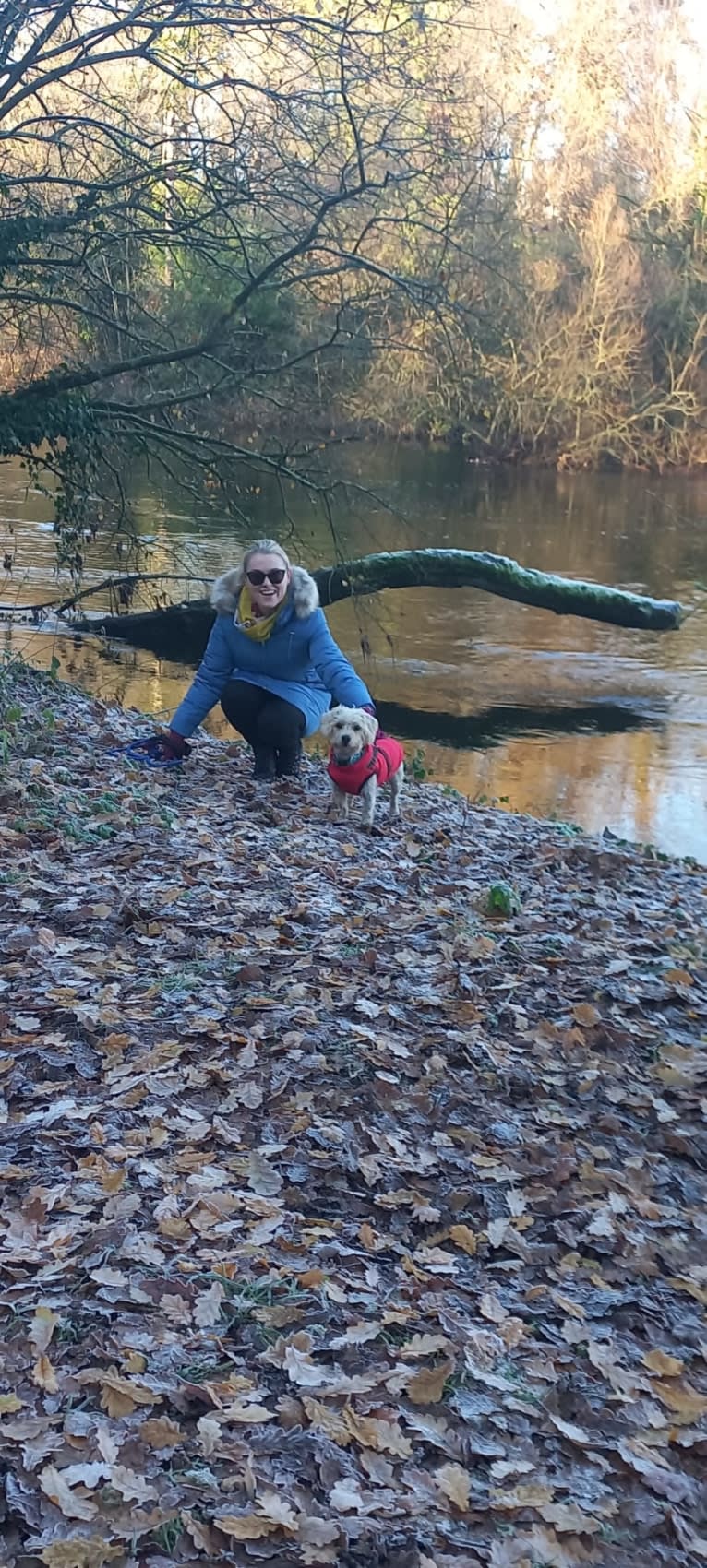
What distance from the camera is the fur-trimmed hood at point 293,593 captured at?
24.5ft

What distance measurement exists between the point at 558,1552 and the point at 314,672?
575 centimetres

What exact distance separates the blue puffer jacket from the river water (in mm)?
3364

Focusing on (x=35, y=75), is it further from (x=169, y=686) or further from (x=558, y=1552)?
(x=558, y=1552)

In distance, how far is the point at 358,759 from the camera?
7.33 m

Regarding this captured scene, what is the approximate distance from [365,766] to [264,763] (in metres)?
1.06

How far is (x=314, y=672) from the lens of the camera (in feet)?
26.2

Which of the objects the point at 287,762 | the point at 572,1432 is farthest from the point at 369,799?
the point at 572,1432

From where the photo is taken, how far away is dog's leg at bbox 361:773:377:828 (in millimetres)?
7527

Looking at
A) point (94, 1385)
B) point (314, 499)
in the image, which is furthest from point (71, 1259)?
point (314, 499)

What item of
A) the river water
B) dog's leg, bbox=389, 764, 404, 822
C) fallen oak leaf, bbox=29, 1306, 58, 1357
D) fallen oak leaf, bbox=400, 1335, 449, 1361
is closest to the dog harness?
dog's leg, bbox=389, 764, 404, 822

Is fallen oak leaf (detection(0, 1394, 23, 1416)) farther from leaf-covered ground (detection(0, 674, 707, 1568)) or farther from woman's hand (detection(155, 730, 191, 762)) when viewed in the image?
woman's hand (detection(155, 730, 191, 762))

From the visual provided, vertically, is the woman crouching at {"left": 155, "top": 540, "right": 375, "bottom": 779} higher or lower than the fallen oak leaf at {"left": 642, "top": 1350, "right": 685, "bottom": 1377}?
higher

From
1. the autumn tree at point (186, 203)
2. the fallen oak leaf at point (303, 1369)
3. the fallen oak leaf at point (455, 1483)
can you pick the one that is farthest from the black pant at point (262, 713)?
the fallen oak leaf at point (455, 1483)

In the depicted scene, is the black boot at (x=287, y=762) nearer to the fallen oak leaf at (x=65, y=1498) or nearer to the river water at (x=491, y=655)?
the river water at (x=491, y=655)
